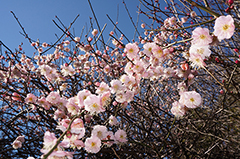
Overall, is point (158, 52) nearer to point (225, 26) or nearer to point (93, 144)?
point (225, 26)

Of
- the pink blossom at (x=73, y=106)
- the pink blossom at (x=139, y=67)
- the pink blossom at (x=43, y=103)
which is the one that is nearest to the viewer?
the pink blossom at (x=73, y=106)

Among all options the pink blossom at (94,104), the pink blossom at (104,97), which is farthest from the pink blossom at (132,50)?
the pink blossom at (94,104)

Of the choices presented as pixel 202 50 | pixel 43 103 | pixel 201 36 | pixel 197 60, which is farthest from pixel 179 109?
pixel 43 103

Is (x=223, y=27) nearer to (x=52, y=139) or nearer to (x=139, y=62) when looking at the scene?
(x=139, y=62)

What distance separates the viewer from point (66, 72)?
2.83 metres

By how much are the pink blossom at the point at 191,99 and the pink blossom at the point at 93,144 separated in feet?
2.93

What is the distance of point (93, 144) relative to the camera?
1517 millimetres

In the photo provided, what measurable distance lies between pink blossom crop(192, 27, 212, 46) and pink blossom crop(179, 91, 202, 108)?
50 centimetres

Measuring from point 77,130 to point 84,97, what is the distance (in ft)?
1.44

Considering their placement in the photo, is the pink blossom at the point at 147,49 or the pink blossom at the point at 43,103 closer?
the pink blossom at the point at 147,49

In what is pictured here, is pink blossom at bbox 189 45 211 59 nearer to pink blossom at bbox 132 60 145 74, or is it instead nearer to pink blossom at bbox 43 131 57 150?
pink blossom at bbox 132 60 145 74

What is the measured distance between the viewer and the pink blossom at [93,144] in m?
1.49

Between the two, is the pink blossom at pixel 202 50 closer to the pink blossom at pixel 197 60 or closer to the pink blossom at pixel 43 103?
the pink blossom at pixel 197 60

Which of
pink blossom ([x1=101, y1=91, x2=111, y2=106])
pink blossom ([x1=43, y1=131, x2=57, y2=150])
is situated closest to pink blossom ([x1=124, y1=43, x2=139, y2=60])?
pink blossom ([x1=101, y1=91, x2=111, y2=106])
